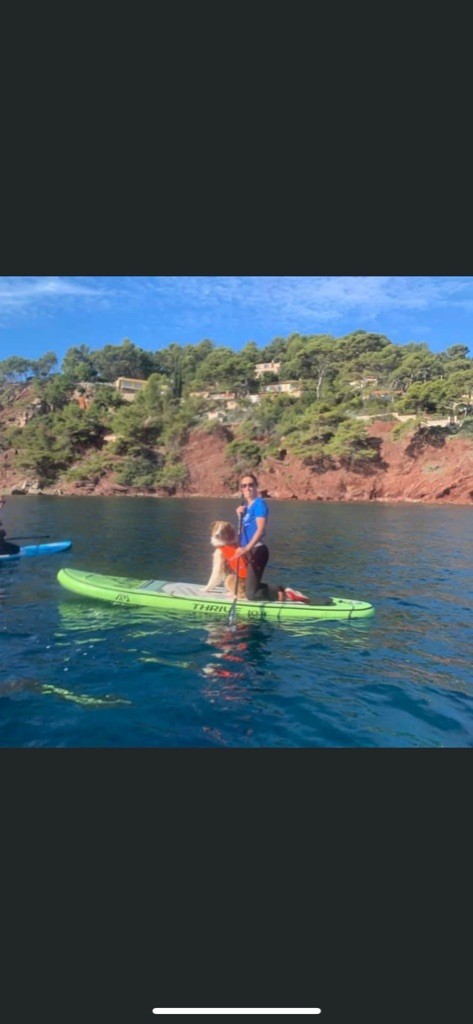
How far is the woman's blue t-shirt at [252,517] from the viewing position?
24.7ft

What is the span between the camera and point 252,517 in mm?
7699

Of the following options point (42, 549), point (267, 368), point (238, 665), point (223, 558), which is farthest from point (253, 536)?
point (267, 368)

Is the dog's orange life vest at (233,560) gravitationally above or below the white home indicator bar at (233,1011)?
above

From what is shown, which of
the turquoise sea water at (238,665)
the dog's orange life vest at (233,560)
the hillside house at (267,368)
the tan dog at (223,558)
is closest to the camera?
the turquoise sea water at (238,665)

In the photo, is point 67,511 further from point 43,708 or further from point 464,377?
point 464,377

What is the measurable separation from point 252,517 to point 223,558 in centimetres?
104

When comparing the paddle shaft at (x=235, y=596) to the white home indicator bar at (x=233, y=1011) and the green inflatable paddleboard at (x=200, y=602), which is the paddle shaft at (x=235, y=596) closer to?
the green inflatable paddleboard at (x=200, y=602)

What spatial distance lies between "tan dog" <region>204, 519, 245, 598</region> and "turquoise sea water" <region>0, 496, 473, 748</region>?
645 mm

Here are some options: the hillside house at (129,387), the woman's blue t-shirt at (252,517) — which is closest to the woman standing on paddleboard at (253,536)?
the woman's blue t-shirt at (252,517)

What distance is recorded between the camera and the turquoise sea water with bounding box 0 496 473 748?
4750 mm

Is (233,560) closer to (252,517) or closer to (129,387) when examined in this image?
(252,517)

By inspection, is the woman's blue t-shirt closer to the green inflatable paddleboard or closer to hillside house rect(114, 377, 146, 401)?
the green inflatable paddleboard

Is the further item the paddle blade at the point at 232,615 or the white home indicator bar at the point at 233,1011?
the paddle blade at the point at 232,615

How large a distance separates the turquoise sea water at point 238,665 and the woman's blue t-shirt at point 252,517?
1.30 m
